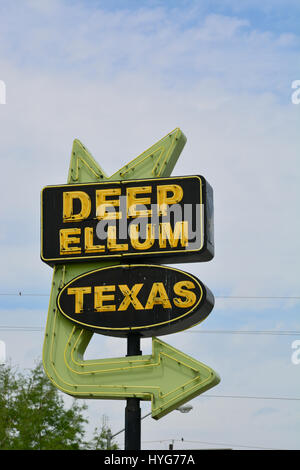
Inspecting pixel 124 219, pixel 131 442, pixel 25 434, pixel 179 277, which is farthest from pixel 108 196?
pixel 25 434

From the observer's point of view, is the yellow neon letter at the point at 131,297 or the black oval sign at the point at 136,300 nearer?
the black oval sign at the point at 136,300

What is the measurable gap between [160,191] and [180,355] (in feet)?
12.2

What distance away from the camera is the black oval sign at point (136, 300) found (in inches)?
781

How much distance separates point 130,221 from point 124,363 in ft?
10.4

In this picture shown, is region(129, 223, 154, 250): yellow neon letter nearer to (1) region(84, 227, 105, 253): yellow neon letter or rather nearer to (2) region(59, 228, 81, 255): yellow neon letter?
(1) region(84, 227, 105, 253): yellow neon letter

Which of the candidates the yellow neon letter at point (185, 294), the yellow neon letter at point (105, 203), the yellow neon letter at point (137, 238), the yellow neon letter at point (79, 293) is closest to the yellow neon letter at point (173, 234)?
the yellow neon letter at point (137, 238)

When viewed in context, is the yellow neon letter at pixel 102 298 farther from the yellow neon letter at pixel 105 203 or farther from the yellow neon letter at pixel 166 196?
the yellow neon letter at pixel 166 196

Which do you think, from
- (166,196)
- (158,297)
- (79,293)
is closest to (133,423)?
(158,297)

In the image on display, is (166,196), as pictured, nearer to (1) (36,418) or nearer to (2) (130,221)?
(2) (130,221)

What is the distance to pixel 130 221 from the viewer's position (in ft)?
68.3

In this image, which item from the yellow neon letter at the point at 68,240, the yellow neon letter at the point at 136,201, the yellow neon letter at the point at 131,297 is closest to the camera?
the yellow neon letter at the point at 131,297

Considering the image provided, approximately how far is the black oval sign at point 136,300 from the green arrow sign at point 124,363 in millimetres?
332

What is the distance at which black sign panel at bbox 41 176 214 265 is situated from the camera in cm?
2042
